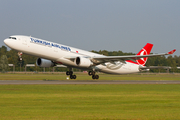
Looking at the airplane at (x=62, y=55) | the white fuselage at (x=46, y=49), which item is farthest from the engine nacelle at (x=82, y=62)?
the white fuselage at (x=46, y=49)

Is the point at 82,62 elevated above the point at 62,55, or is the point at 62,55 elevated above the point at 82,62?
the point at 62,55

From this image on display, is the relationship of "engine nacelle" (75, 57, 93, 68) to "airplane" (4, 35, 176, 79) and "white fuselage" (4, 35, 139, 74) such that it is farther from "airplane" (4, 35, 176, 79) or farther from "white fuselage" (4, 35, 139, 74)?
"white fuselage" (4, 35, 139, 74)

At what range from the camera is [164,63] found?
14138cm

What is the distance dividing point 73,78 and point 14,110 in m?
35.1

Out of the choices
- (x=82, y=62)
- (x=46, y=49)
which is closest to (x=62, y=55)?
(x=46, y=49)

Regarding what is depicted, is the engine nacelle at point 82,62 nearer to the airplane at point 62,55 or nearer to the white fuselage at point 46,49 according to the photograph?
the airplane at point 62,55

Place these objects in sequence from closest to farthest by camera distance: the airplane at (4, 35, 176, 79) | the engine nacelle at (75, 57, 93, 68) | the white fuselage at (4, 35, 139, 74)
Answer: the white fuselage at (4, 35, 139, 74)
the airplane at (4, 35, 176, 79)
the engine nacelle at (75, 57, 93, 68)

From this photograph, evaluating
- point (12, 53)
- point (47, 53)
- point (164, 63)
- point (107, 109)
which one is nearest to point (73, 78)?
point (47, 53)

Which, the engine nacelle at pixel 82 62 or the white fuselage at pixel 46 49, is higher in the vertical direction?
the white fuselage at pixel 46 49

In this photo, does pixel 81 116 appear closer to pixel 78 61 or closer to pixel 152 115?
pixel 152 115

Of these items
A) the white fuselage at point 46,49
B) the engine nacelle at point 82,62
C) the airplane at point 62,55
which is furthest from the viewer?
the engine nacelle at point 82,62

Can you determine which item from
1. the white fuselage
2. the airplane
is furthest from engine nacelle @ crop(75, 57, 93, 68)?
the white fuselage

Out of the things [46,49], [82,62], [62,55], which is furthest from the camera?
[62,55]

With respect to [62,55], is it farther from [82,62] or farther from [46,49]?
[82,62]
